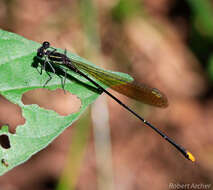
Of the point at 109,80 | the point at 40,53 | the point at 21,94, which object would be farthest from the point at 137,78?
the point at 21,94

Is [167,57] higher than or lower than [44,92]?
higher

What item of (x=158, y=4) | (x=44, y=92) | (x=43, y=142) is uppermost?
(x=158, y=4)

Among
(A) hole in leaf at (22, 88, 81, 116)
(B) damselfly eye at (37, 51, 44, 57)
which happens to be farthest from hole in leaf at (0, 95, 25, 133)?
(B) damselfly eye at (37, 51, 44, 57)

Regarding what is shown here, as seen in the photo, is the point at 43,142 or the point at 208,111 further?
the point at 208,111

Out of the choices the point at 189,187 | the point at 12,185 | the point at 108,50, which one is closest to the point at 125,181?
the point at 189,187

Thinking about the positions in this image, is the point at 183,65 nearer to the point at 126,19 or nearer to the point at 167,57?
the point at 167,57

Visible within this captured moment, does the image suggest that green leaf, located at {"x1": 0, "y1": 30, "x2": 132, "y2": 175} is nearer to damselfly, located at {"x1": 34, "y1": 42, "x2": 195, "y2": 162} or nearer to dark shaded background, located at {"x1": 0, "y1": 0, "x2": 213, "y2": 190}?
damselfly, located at {"x1": 34, "y1": 42, "x2": 195, "y2": 162}
